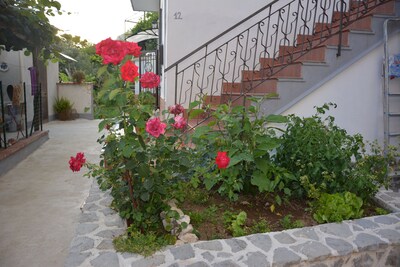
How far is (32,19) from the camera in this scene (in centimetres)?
252

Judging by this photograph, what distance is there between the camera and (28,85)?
274 inches

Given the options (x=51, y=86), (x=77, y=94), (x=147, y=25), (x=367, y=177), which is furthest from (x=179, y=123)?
(x=147, y=25)

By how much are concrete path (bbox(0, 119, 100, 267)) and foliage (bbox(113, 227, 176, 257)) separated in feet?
1.78

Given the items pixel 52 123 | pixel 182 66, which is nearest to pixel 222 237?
pixel 182 66

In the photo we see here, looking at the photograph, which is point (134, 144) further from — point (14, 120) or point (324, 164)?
point (14, 120)

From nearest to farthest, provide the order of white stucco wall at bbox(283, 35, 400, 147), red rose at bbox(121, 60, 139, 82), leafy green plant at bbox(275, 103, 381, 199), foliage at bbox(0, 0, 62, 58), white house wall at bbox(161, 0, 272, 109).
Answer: red rose at bbox(121, 60, 139, 82) → foliage at bbox(0, 0, 62, 58) → leafy green plant at bbox(275, 103, 381, 199) → white stucco wall at bbox(283, 35, 400, 147) → white house wall at bbox(161, 0, 272, 109)

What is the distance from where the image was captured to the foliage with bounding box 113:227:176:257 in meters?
2.12

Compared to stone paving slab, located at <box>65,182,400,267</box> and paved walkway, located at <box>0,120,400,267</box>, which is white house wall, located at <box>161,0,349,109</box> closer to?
paved walkway, located at <box>0,120,400,267</box>

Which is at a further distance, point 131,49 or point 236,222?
point 236,222

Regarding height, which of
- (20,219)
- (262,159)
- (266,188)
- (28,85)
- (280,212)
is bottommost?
(20,219)

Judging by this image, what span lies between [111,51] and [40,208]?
2.17 m

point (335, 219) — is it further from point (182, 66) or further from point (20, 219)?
point (182, 66)

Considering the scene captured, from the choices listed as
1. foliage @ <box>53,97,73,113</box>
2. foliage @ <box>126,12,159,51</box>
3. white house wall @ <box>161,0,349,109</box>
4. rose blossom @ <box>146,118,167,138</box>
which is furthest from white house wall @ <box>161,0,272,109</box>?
foliage @ <box>126,12,159,51</box>

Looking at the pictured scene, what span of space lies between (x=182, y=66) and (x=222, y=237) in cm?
330
